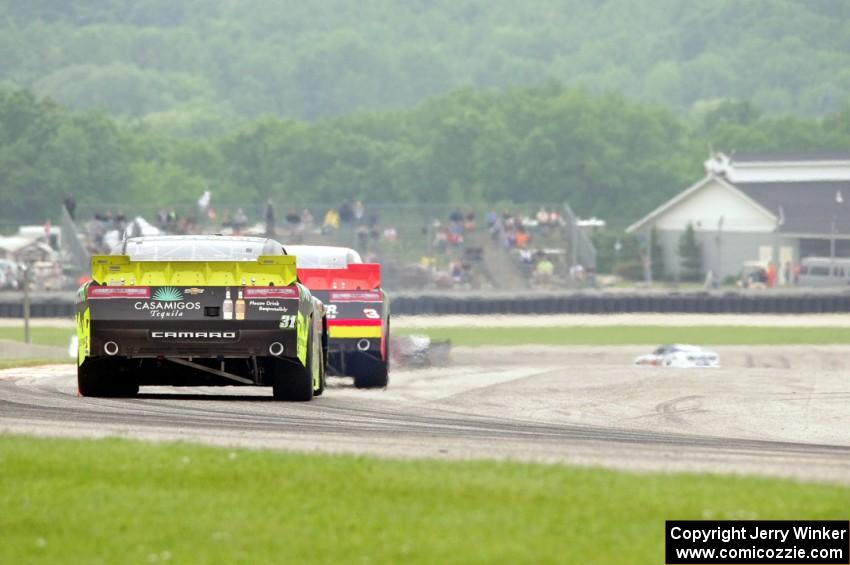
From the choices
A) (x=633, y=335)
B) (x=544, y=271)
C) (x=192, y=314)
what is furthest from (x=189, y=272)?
(x=544, y=271)

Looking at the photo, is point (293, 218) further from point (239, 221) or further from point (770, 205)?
point (770, 205)

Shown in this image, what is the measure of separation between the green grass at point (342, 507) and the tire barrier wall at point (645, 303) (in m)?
38.5

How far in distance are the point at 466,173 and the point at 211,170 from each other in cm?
1790

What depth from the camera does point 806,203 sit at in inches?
3103

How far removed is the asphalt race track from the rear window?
4.25ft

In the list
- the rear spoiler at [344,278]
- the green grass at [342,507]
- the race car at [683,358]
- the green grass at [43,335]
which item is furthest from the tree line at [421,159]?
the green grass at [342,507]

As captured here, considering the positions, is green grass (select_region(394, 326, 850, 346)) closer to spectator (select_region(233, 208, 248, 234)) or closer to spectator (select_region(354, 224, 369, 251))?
spectator (select_region(354, 224, 369, 251))

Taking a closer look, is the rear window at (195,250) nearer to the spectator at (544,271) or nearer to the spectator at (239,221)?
the spectator at (544,271)

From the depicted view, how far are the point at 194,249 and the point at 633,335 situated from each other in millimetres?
33783

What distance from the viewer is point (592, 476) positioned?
10.1 meters

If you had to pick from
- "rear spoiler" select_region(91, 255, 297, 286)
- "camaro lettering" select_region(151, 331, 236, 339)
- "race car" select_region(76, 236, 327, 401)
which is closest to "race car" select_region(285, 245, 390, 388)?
"race car" select_region(76, 236, 327, 401)

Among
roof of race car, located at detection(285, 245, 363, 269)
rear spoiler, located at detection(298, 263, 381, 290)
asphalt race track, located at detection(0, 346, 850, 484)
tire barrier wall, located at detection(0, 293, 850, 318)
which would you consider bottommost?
tire barrier wall, located at detection(0, 293, 850, 318)

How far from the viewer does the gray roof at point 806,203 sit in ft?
232

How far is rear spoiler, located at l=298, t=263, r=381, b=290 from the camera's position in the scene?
2133 cm
